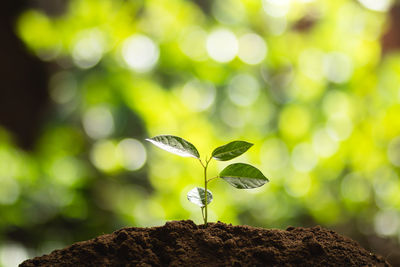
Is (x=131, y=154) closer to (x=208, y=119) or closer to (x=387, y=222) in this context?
(x=208, y=119)

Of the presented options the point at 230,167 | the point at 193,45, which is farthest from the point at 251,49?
the point at 230,167

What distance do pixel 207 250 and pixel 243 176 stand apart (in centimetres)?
11

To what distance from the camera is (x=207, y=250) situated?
600 millimetres

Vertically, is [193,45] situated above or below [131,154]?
above

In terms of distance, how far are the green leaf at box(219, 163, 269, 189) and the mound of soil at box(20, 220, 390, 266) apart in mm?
52

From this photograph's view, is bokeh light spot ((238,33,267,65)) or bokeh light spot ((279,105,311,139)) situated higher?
bokeh light spot ((238,33,267,65))

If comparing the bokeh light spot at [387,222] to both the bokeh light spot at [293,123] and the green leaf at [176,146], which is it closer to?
the bokeh light spot at [293,123]

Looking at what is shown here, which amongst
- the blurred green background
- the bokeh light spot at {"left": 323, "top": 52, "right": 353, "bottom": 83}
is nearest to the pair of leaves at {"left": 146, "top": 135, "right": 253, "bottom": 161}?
the blurred green background

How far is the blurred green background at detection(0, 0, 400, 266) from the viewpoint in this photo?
1.84 m

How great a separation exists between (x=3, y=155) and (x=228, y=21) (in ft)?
3.44

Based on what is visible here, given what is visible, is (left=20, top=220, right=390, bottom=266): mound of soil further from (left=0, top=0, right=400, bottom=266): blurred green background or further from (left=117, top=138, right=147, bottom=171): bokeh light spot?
(left=117, top=138, right=147, bottom=171): bokeh light spot

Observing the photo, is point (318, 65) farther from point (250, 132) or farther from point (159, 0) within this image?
point (159, 0)

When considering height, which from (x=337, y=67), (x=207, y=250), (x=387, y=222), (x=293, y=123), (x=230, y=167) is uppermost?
(x=337, y=67)

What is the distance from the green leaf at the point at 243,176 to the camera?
0.65m
